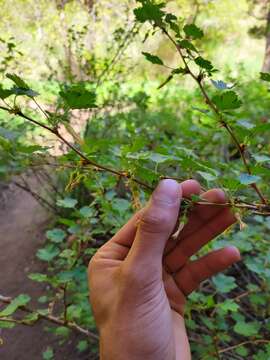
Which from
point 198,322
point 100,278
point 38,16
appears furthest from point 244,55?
point 100,278

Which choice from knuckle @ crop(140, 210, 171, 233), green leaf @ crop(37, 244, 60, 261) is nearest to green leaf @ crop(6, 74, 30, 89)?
knuckle @ crop(140, 210, 171, 233)

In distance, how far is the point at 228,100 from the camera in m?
0.64

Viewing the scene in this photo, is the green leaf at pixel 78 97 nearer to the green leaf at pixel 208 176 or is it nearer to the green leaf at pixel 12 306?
the green leaf at pixel 208 176

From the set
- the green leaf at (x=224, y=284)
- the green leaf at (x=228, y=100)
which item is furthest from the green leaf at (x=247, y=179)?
the green leaf at (x=224, y=284)

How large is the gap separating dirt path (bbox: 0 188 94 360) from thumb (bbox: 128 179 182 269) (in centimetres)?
101

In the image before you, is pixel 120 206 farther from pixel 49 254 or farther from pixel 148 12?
pixel 148 12

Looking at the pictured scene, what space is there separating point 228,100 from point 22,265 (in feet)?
8.61

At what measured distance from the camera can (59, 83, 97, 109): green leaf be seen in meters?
0.58

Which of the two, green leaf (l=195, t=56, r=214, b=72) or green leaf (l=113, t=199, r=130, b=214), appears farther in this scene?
green leaf (l=113, t=199, r=130, b=214)

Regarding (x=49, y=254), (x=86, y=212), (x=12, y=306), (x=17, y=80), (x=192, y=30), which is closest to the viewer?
(x=17, y=80)

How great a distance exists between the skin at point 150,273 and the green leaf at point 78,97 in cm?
21

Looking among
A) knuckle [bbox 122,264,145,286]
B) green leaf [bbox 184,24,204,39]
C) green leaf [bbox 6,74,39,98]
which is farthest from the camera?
knuckle [bbox 122,264,145,286]

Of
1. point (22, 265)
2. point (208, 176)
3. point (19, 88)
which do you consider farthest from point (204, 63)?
point (22, 265)

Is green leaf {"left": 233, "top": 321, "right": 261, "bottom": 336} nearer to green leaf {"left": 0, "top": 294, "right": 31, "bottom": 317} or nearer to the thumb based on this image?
the thumb
